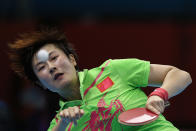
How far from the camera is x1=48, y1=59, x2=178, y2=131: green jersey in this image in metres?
3.07

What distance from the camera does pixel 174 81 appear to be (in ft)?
9.58

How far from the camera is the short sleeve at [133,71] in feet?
10.2

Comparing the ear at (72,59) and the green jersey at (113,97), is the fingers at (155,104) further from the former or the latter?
the ear at (72,59)

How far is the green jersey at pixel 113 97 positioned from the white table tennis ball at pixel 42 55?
0.30m

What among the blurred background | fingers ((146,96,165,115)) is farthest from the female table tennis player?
the blurred background

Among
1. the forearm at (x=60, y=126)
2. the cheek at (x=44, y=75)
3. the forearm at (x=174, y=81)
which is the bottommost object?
the forearm at (x=60, y=126)

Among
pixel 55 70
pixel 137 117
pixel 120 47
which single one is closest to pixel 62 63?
pixel 55 70

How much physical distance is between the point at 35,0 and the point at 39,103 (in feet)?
6.44

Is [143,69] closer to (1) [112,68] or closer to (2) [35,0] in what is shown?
(1) [112,68]

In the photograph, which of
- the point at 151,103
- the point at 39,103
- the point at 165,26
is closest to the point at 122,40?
the point at 165,26

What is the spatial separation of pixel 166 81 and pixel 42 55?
93 cm

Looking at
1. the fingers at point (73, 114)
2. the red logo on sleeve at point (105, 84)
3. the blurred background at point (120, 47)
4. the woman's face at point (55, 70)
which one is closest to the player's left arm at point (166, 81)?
the red logo on sleeve at point (105, 84)

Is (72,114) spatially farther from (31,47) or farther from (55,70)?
(31,47)

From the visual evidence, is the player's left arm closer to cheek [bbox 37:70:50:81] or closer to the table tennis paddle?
the table tennis paddle
